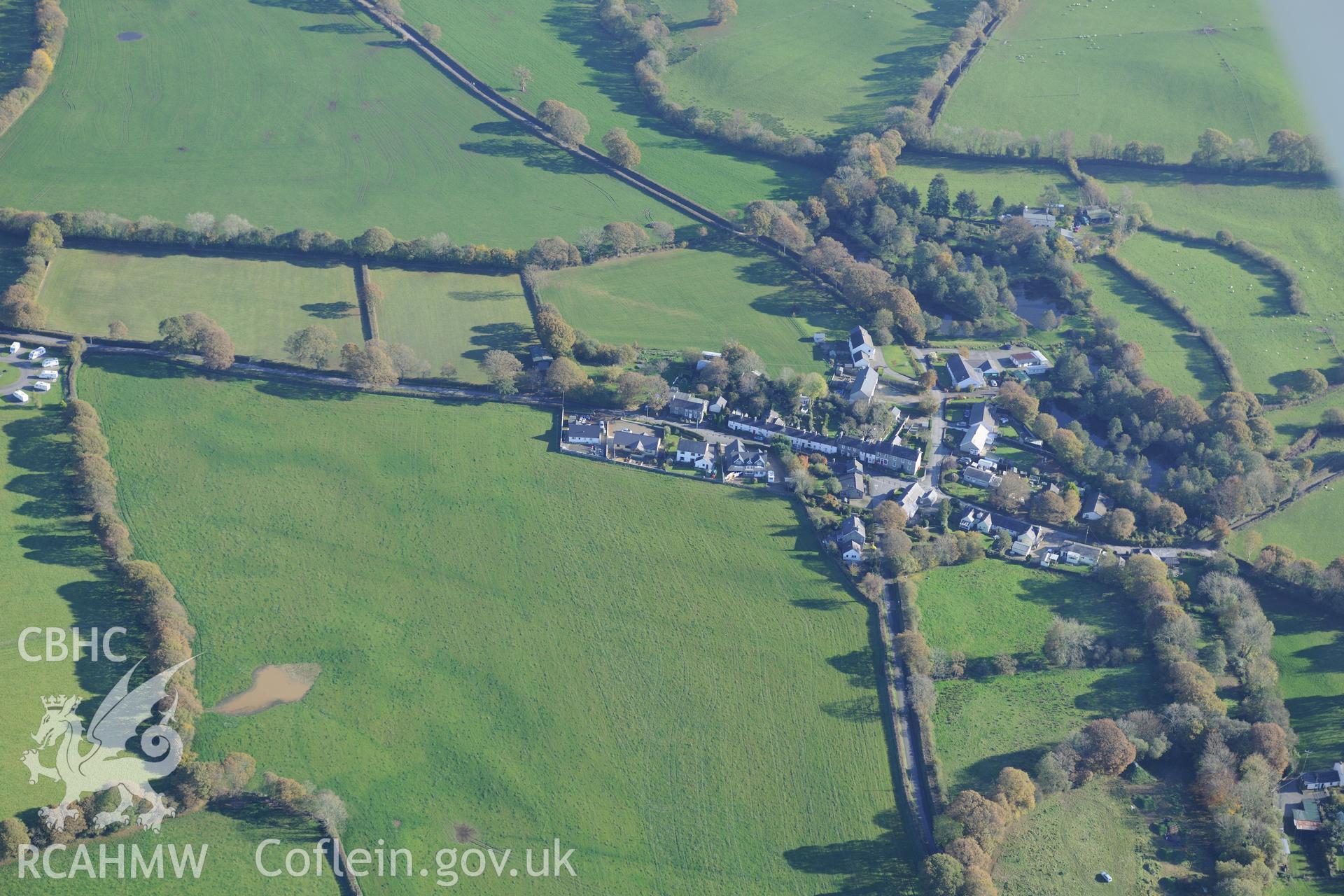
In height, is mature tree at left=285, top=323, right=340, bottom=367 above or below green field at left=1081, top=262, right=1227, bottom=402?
above

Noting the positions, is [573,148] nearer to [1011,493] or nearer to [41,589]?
[1011,493]

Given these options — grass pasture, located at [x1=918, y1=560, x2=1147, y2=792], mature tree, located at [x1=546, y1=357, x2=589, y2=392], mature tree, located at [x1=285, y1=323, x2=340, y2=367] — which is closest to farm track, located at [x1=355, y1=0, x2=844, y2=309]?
mature tree, located at [x1=546, y1=357, x2=589, y2=392]

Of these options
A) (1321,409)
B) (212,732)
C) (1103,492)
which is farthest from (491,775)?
(1321,409)

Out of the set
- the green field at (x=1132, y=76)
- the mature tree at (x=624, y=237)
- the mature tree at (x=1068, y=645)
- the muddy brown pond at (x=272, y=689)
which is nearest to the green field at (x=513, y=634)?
the muddy brown pond at (x=272, y=689)

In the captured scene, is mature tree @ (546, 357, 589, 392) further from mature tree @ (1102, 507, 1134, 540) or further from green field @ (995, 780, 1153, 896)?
green field @ (995, 780, 1153, 896)

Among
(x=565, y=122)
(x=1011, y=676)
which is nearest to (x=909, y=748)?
(x=1011, y=676)

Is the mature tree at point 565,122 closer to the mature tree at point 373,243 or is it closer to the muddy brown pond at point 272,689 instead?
the mature tree at point 373,243

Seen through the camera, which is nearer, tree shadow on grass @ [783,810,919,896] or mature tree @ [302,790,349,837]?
tree shadow on grass @ [783,810,919,896]
